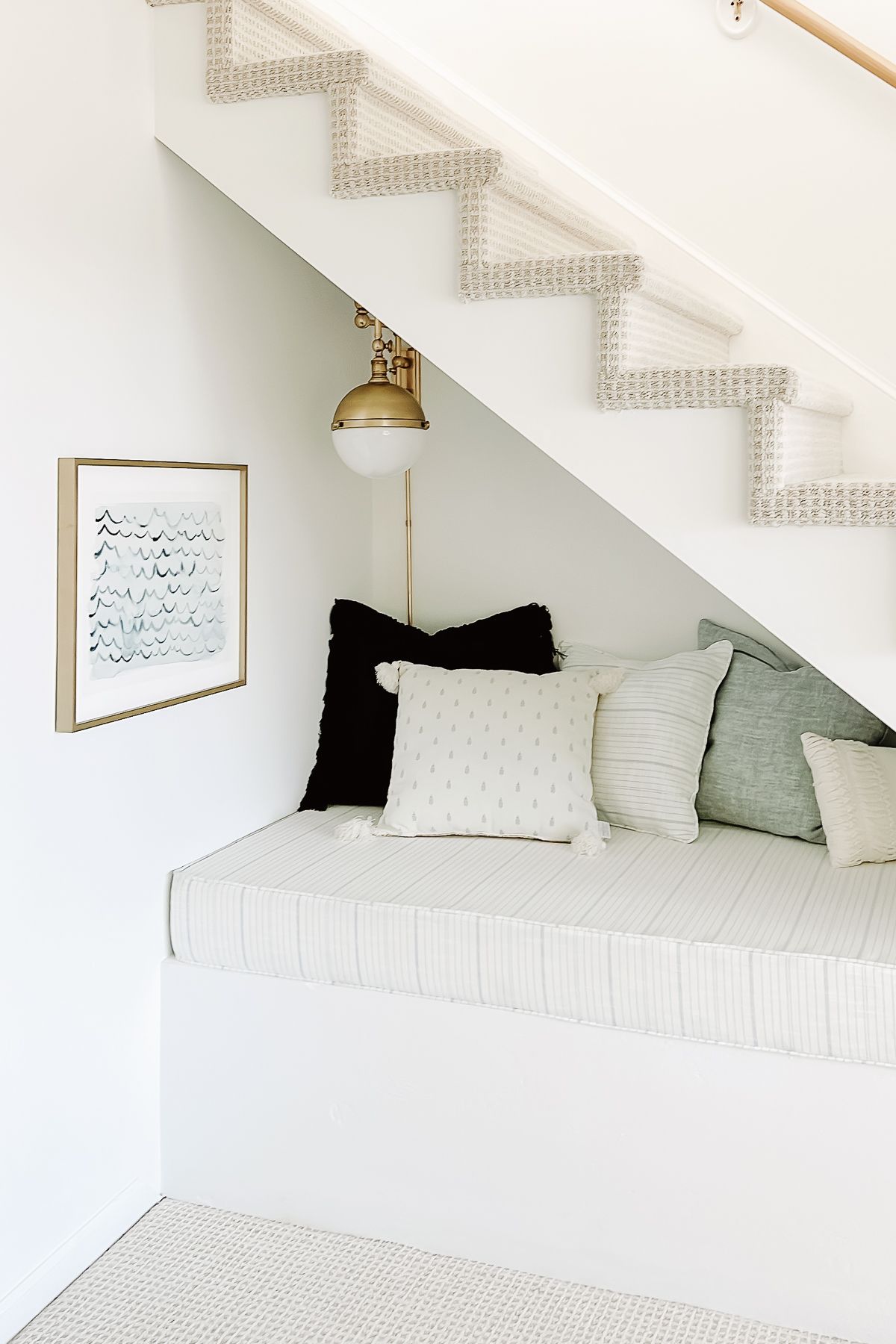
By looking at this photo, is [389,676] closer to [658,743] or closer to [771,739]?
[658,743]

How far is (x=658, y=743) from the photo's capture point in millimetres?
2637

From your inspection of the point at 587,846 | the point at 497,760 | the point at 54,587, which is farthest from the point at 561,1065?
the point at 54,587

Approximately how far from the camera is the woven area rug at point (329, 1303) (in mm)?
1906

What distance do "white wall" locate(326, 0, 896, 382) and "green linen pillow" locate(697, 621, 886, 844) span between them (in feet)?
2.42

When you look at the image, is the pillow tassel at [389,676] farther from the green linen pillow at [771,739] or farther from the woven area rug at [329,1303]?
the woven area rug at [329,1303]

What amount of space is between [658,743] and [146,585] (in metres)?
1.18

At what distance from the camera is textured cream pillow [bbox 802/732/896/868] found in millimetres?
2361

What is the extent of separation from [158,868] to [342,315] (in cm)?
151

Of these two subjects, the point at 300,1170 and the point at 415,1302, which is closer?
the point at 415,1302

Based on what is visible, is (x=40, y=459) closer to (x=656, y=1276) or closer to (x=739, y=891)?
(x=739, y=891)

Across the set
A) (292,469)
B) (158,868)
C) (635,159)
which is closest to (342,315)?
(292,469)

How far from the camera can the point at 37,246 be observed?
1889 millimetres

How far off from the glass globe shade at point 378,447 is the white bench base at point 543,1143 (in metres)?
1.13

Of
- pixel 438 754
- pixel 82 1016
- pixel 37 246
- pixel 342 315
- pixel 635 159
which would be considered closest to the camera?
pixel 37 246
